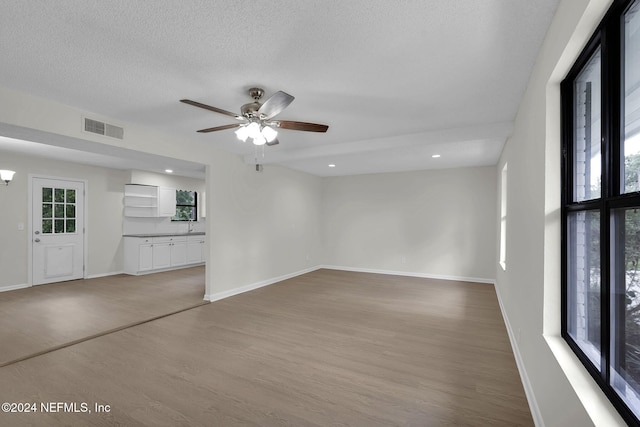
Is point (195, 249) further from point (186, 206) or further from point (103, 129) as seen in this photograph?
point (103, 129)

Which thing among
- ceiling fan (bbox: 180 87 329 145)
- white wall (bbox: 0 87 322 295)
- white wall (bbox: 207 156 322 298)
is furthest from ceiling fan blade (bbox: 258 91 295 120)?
white wall (bbox: 207 156 322 298)

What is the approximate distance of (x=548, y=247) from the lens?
1.70m

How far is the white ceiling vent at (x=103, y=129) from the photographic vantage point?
3.14m

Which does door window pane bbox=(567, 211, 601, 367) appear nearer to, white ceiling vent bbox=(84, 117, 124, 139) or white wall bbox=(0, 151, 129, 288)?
white ceiling vent bbox=(84, 117, 124, 139)

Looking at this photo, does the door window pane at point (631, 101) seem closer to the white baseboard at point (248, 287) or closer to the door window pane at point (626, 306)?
the door window pane at point (626, 306)

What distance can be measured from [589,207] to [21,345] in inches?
186

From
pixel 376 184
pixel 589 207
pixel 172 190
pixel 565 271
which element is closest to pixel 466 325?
pixel 565 271

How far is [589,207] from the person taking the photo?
4.33 feet

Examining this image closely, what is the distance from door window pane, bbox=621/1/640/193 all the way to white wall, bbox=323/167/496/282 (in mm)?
5308

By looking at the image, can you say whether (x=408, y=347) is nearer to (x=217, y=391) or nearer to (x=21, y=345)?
(x=217, y=391)

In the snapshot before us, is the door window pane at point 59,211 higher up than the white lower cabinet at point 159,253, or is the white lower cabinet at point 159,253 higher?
the door window pane at point 59,211

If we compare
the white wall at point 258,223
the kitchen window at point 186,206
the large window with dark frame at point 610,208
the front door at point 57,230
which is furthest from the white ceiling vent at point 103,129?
the kitchen window at point 186,206

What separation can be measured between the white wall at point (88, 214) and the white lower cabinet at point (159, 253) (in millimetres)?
395

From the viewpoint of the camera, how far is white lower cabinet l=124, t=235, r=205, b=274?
21.9ft
